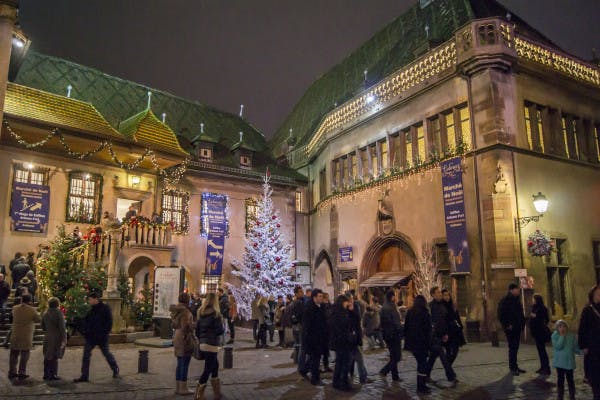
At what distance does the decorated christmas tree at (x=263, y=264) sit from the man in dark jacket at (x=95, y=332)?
14.9 meters

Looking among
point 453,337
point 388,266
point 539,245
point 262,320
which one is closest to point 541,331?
point 453,337

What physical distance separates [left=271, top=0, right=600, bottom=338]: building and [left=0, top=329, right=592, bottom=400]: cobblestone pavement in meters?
A: 5.16

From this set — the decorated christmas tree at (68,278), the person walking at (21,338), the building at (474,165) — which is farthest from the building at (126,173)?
the person walking at (21,338)

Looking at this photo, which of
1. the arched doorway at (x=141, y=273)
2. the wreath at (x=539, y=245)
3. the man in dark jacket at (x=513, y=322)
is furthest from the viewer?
the arched doorway at (x=141, y=273)

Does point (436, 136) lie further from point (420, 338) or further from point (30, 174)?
point (30, 174)

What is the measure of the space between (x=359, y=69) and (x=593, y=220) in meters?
15.7

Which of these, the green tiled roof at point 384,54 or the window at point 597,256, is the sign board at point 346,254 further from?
the window at point 597,256

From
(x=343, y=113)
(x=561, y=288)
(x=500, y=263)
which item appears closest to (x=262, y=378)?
(x=500, y=263)

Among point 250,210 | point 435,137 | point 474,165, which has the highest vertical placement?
point 435,137

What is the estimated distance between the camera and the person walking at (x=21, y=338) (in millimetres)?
9594

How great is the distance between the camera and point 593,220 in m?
19.4

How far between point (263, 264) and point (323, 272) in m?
3.78

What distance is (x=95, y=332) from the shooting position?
9.73m

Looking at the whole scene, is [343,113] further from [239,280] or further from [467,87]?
[239,280]
